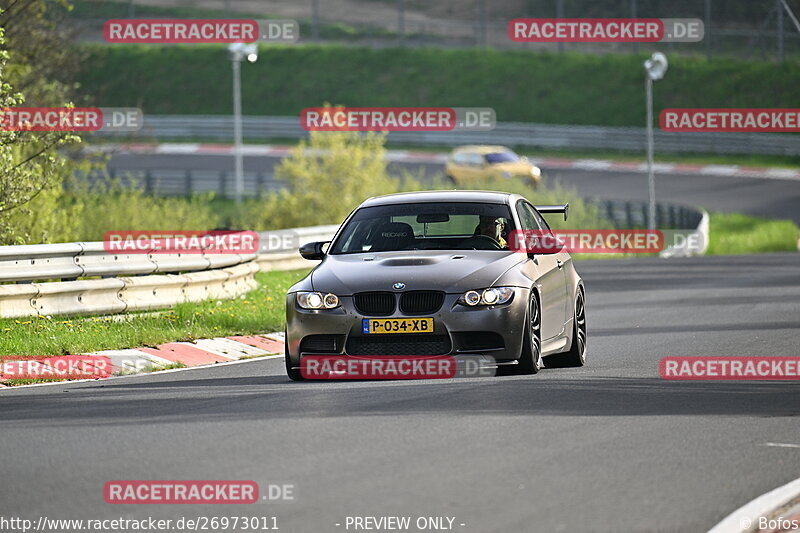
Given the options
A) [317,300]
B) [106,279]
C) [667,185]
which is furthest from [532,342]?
[667,185]

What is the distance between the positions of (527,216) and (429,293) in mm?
2231

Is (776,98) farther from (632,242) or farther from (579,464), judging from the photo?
(579,464)

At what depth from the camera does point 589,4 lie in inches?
3110

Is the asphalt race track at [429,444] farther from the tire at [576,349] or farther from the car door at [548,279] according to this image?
the car door at [548,279]

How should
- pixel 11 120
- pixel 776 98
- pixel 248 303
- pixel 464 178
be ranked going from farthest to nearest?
pixel 776 98
pixel 464 178
pixel 11 120
pixel 248 303

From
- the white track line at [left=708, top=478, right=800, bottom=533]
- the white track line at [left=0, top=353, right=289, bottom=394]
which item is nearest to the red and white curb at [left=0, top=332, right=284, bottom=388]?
the white track line at [left=0, top=353, right=289, bottom=394]

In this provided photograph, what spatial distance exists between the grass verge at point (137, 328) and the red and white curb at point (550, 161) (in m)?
33.5

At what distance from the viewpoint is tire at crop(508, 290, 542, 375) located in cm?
1309

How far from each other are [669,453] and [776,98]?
56331mm

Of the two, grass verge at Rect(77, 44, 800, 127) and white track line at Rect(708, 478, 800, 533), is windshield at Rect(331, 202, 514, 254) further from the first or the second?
grass verge at Rect(77, 44, 800, 127)

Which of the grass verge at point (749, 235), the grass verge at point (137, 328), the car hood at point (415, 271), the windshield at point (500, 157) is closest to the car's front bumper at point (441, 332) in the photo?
the car hood at point (415, 271)

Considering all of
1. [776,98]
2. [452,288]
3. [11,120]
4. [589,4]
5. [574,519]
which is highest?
[589,4]

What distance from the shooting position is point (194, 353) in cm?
1605

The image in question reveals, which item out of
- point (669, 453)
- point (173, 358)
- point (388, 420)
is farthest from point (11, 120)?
point (669, 453)
